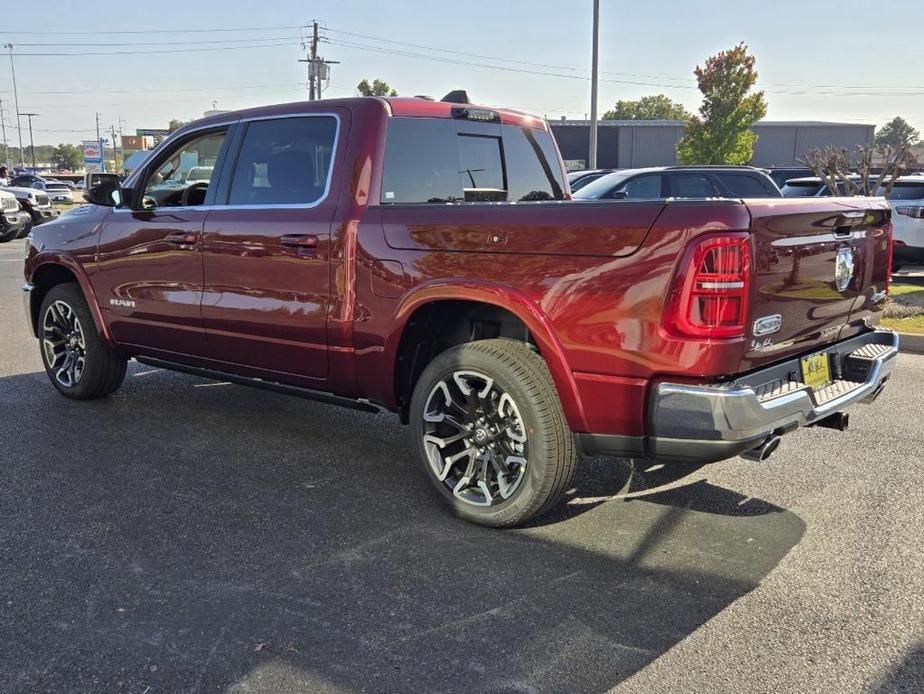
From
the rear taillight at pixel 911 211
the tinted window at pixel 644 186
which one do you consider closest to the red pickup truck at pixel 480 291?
the tinted window at pixel 644 186

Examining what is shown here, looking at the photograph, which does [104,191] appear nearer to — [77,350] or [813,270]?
[77,350]

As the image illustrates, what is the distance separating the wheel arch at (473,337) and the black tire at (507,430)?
3.2 inches

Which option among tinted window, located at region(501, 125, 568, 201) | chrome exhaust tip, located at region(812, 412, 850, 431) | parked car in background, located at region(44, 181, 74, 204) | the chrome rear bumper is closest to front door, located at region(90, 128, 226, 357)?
tinted window, located at region(501, 125, 568, 201)

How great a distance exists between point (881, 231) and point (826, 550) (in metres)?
1.60

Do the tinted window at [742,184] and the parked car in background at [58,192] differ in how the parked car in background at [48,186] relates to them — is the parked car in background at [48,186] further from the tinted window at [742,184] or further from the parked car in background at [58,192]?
the tinted window at [742,184]

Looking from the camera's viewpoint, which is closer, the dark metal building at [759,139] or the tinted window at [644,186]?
the tinted window at [644,186]

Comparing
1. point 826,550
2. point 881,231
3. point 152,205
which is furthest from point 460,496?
point 152,205

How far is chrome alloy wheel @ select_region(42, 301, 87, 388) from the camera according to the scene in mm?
5832

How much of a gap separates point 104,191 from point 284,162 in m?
1.58

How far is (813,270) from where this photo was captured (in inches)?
135

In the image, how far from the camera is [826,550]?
3.52 m

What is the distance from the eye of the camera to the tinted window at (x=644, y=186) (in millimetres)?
11401

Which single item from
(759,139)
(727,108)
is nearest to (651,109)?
(759,139)

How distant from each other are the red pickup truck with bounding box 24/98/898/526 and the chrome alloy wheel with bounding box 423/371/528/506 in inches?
0.4
